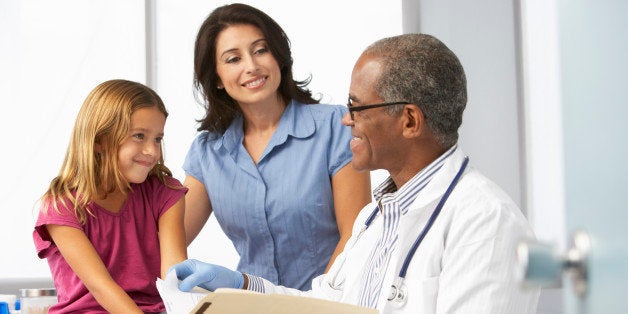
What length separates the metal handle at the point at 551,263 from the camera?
47cm

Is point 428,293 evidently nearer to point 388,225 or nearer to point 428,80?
point 388,225

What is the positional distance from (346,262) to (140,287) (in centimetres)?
62

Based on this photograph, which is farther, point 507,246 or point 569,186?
point 507,246

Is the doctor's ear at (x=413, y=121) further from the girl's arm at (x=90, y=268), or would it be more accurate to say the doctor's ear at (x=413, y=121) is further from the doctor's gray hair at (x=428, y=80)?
the girl's arm at (x=90, y=268)

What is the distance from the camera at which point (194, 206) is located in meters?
2.46

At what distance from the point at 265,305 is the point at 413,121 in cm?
43

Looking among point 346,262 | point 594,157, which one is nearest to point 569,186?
point 594,157

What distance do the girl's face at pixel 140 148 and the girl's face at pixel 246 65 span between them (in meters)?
0.23

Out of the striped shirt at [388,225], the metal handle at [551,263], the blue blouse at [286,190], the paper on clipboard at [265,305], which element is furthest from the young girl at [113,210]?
the metal handle at [551,263]

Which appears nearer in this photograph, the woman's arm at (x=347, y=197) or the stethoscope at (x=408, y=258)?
the stethoscope at (x=408, y=258)

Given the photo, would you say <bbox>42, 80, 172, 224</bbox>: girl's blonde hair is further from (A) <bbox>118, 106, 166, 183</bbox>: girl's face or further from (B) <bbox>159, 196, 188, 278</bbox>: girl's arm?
(B) <bbox>159, 196, 188, 278</bbox>: girl's arm

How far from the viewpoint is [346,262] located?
1.72m

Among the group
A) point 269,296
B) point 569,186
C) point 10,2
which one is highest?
point 10,2

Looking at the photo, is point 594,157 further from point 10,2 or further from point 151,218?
point 10,2
